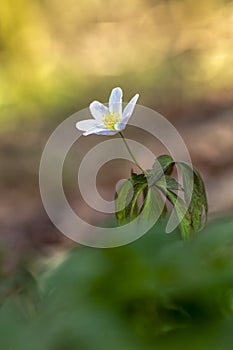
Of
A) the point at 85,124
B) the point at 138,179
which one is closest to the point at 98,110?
the point at 85,124

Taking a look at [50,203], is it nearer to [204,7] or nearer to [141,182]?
[204,7]

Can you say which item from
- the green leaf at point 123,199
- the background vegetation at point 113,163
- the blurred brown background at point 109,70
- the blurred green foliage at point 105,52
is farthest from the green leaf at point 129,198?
the blurred green foliage at point 105,52

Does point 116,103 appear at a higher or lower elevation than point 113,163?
lower

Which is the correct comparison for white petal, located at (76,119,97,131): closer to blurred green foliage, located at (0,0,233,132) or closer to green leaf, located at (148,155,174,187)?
green leaf, located at (148,155,174,187)

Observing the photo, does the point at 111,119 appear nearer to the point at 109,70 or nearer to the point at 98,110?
the point at 98,110

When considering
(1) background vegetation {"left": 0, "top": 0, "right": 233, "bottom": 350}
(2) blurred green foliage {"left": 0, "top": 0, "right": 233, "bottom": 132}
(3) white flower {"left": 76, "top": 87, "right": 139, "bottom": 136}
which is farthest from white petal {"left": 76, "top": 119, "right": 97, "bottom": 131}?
(2) blurred green foliage {"left": 0, "top": 0, "right": 233, "bottom": 132}

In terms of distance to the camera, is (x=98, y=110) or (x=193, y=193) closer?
(x=193, y=193)

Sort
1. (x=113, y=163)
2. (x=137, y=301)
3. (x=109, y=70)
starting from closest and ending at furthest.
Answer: (x=137, y=301)
(x=113, y=163)
(x=109, y=70)
